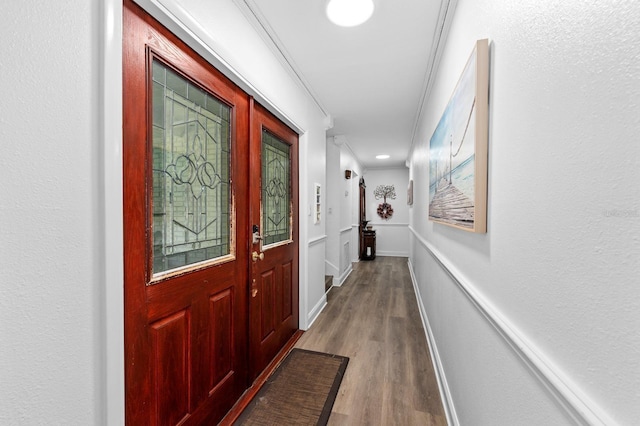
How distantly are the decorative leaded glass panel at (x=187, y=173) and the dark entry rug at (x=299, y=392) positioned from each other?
0.99m

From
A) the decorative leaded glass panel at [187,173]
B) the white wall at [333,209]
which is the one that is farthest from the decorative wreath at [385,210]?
the decorative leaded glass panel at [187,173]

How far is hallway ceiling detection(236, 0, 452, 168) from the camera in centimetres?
172

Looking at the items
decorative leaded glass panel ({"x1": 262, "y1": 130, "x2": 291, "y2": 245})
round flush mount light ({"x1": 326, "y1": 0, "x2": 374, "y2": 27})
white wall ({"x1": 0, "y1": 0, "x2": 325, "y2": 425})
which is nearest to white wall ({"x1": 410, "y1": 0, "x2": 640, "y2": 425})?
round flush mount light ({"x1": 326, "y1": 0, "x2": 374, "y2": 27})

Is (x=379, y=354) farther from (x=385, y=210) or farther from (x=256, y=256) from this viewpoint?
(x=385, y=210)

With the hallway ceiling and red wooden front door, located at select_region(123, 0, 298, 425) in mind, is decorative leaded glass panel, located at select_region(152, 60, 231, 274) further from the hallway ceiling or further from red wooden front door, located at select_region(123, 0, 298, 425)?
the hallway ceiling

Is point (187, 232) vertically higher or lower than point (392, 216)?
higher

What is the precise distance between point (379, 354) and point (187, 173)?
2104 mm

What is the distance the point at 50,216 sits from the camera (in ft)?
2.53

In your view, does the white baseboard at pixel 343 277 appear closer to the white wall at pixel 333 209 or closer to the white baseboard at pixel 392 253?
the white wall at pixel 333 209

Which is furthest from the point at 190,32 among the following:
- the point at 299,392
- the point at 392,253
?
the point at 392,253

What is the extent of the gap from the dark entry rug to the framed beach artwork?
4.51ft

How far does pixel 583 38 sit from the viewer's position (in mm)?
525

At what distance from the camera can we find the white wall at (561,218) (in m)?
0.43

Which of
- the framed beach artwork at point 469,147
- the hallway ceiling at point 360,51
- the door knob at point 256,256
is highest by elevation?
the hallway ceiling at point 360,51
